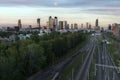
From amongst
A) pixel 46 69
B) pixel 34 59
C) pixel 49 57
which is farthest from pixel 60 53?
pixel 34 59

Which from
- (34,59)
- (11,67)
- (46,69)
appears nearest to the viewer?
(11,67)

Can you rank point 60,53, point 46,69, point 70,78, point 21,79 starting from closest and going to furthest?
point 21,79 < point 70,78 < point 46,69 < point 60,53

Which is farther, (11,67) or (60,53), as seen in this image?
(60,53)

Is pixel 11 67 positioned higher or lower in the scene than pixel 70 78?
higher

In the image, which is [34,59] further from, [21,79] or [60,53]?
[60,53]

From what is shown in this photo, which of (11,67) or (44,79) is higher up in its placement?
(11,67)

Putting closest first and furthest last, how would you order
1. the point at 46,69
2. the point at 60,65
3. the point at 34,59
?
the point at 34,59
the point at 46,69
the point at 60,65

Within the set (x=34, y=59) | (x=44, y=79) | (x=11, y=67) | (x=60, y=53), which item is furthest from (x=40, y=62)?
(x=60, y=53)

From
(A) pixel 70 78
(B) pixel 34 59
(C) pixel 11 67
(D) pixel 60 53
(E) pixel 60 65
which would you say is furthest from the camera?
(D) pixel 60 53

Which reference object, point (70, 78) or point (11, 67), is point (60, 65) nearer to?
point (70, 78)
